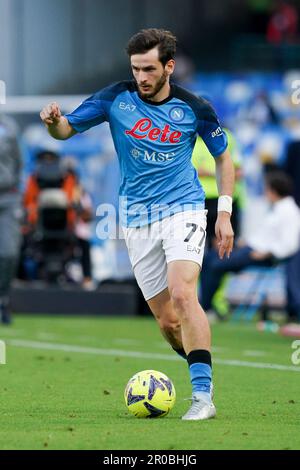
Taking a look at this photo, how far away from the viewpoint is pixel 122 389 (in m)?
9.56

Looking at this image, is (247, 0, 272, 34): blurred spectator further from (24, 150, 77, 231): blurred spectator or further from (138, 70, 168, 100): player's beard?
(138, 70, 168, 100): player's beard

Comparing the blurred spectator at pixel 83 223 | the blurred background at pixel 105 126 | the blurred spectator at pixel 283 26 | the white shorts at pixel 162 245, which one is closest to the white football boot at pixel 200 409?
the white shorts at pixel 162 245

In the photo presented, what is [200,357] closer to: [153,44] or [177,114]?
[177,114]

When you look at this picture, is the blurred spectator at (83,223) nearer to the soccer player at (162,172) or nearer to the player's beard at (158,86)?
the soccer player at (162,172)

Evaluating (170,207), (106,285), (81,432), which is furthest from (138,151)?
(106,285)

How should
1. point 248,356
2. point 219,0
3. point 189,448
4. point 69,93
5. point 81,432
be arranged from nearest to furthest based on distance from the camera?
point 189,448 < point 81,432 < point 248,356 < point 69,93 < point 219,0

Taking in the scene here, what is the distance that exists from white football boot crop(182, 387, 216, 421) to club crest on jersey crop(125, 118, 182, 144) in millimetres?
1588

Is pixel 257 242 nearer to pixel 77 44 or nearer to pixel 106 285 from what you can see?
pixel 106 285

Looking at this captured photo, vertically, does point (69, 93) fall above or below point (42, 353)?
above

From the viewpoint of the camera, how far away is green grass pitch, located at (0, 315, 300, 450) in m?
6.88

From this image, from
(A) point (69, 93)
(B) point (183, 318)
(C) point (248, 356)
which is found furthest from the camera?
(A) point (69, 93)

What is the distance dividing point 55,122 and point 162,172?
72cm

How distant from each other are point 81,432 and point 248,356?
17.8 feet

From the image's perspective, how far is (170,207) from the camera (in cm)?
818
